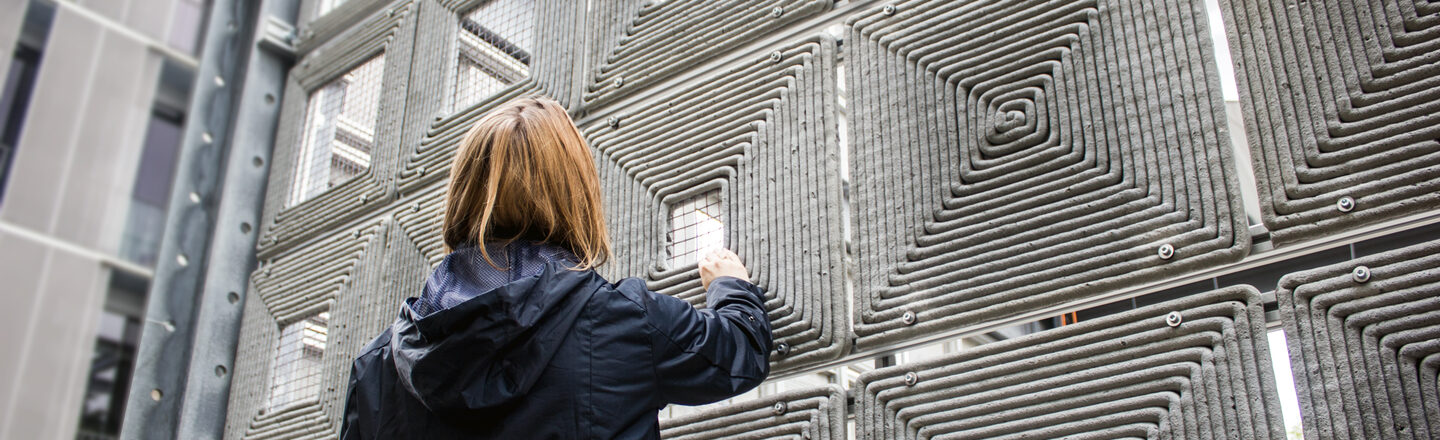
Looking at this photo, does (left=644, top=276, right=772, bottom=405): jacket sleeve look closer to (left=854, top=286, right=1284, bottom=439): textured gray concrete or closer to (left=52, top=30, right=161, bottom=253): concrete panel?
(left=854, top=286, right=1284, bottom=439): textured gray concrete

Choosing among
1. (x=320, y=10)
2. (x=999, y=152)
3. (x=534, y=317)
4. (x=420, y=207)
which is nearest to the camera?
(x=534, y=317)

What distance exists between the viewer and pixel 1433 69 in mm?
1841

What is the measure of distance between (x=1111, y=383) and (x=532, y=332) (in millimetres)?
1023

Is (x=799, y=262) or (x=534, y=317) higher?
(x=799, y=262)

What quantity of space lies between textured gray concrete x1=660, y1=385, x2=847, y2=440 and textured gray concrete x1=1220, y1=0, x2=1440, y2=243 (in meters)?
0.93

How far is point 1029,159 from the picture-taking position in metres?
2.25

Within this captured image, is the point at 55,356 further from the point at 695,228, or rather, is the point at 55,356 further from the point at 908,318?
the point at 908,318

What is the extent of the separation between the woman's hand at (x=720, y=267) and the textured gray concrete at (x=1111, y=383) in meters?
0.42

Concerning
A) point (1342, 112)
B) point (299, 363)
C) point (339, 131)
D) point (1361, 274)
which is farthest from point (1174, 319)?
point (339, 131)

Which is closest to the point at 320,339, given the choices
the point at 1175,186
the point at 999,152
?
the point at 999,152

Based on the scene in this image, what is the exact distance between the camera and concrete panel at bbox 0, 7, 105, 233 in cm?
1184

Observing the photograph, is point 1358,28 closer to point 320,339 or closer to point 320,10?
point 320,339

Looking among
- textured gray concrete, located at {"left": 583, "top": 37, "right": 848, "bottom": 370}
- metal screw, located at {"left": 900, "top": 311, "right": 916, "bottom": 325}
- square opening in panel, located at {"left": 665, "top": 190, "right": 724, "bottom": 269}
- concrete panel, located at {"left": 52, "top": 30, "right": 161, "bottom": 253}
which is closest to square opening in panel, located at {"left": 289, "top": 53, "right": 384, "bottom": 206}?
textured gray concrete, located at {"left": 583, "top": 37, "right": 848, "bottom": 370}

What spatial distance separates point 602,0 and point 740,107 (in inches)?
30.2
